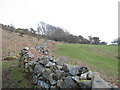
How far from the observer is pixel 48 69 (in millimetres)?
4836

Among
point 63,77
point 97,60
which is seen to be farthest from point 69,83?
point 97,60

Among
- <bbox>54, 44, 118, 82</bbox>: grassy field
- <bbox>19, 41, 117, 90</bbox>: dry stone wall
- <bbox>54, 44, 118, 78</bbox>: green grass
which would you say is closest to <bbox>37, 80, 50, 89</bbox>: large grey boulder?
<bbox>19, 41, 117, 90</bbox>: dry stone wall

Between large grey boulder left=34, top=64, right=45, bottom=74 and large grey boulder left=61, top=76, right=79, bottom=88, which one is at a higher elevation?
large grey boulder left=34, top=64, right=45, bottom=74

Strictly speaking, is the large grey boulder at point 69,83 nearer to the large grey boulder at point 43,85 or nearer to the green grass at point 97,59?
the large grey boulder at point 43,85

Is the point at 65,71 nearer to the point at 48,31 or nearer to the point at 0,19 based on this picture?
Result: the point at 0,19

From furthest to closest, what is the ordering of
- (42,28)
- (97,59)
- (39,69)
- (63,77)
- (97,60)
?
(42,28), (97,59), (97,60), (39,69), (63,77)

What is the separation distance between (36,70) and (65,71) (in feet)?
4.86

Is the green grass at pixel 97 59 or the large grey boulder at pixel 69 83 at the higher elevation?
the large grey boulder at pixel 69 83

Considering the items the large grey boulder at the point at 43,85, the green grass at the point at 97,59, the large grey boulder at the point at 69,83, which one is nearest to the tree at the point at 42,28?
the green grass at the point at 97,59

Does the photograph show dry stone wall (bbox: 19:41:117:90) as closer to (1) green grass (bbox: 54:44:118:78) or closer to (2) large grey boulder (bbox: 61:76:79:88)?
(2) large grey boulder (bbox: 61:76:79:88)

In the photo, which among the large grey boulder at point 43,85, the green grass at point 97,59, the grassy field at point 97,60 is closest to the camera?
the large grey boulder at point 43,85

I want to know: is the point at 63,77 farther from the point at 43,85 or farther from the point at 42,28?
the point at 42,28

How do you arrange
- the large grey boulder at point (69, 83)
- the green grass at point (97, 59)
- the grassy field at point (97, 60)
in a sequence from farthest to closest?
the green grass at point (97, 59) < the grassy field at point (97, 60) < the large grey boulder at point (69, 83)

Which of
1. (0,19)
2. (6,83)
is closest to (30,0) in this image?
(6,83)
